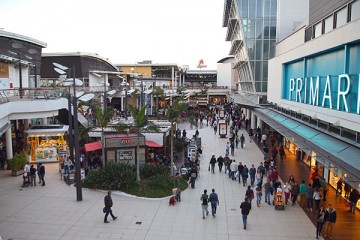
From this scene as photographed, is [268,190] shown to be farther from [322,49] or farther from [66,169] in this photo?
[66,169]

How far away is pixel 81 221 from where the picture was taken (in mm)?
12969

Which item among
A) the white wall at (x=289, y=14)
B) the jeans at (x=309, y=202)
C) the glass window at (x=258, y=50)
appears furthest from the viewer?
the glass window at (x=258, y=50)

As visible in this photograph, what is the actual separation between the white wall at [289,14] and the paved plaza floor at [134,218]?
28932 millimetres

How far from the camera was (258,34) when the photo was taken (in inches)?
1688

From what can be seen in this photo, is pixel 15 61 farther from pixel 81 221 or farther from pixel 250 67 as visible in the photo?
pixel 250 67

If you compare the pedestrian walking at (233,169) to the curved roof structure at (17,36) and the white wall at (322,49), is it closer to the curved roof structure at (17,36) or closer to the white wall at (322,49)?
the white wall at (322,49)

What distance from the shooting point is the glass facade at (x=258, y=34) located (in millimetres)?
42281

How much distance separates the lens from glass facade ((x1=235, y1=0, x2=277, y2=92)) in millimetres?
42281

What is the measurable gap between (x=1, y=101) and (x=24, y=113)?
3726 millimetres

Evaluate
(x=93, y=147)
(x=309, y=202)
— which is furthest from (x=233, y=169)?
(x=93, y=147)

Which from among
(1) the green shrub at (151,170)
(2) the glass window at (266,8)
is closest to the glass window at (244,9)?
(2) the glass window at (266,8)

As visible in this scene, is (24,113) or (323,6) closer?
(323,6)

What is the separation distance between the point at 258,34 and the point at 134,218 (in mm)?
34630

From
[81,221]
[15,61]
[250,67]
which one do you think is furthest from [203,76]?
[81,221]
